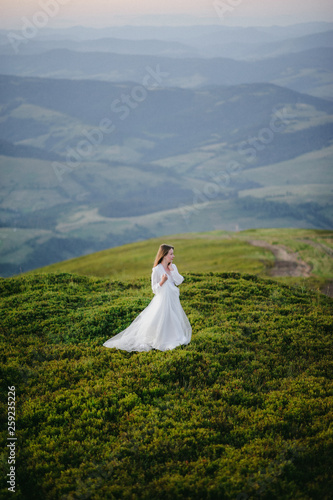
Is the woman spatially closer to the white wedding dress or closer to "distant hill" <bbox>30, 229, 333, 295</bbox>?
the white wedding dress

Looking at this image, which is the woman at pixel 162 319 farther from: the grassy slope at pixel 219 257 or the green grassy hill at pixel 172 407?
the grassy slope at pixel 219 257

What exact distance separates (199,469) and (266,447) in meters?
1.91

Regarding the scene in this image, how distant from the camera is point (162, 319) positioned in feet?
52.9

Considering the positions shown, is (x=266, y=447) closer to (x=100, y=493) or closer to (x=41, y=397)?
(x=100, y=493)

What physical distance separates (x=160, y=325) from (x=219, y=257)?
41.2 metres

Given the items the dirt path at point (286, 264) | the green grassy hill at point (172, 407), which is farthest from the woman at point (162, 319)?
the dirt path at point (286, 264)

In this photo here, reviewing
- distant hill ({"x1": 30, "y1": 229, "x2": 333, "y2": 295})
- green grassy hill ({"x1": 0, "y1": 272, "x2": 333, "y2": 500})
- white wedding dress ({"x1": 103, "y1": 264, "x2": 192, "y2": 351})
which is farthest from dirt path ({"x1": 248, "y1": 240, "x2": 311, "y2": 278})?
white wedding dress ({"x1": 103, "y1": 264, "x2": 192, "y2": 351})

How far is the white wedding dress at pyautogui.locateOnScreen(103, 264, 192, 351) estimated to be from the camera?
1619cm

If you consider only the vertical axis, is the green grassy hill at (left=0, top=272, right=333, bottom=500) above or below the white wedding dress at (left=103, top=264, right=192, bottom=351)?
below

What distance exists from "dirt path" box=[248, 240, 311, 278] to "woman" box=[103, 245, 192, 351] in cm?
2999

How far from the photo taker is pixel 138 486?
9273 millimetres

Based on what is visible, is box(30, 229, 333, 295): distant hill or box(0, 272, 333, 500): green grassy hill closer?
box(0, 272, 333, 500): green grassy hill

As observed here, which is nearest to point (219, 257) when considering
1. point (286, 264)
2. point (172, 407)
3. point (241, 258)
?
point (241, 258)

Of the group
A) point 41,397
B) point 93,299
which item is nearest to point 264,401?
point 41,397
